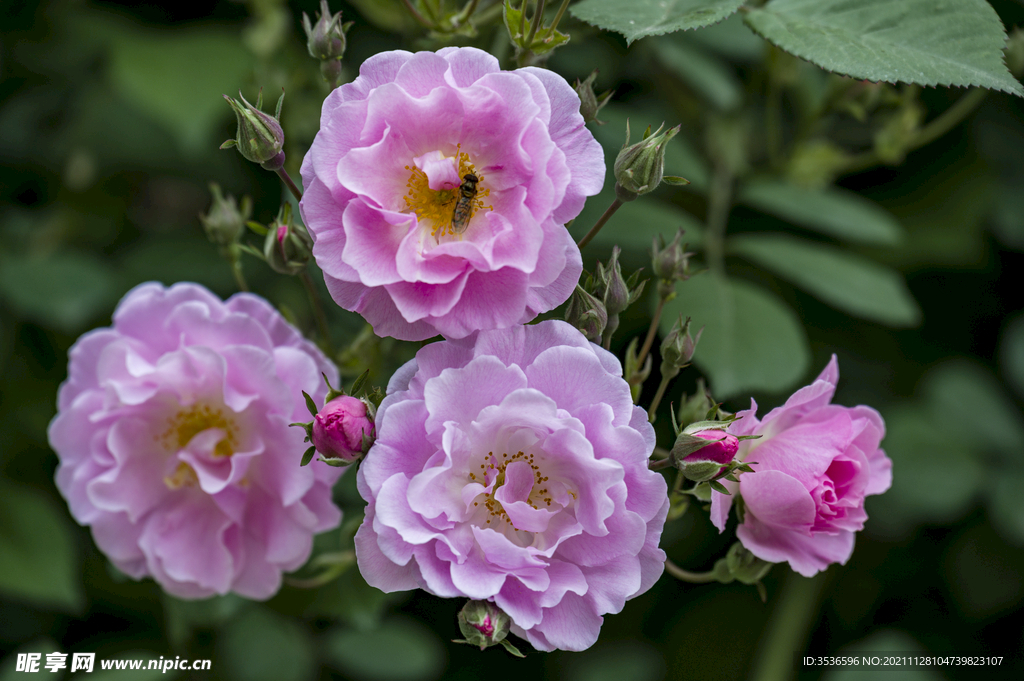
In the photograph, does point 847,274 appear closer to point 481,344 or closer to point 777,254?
point 777,254

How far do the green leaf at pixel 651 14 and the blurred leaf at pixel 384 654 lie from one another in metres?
1.55

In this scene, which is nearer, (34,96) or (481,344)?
(481,344)

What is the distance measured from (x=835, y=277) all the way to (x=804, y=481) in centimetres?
85

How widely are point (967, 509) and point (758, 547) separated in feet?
4.67

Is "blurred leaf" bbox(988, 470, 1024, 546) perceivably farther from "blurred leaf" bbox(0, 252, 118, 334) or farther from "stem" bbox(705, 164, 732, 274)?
"blurred leaf" bbox(0, 252, 118, 334)

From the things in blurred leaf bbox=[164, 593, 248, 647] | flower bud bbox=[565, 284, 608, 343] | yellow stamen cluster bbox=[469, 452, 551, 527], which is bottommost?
blurred leaf bbox=[164, 593, 248, 647]

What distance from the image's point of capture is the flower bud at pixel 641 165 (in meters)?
0.92

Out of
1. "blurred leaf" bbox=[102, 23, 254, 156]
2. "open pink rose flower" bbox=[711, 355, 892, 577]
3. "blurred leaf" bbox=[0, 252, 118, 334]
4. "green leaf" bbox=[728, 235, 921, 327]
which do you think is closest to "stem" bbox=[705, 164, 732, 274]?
"green leaf" bbox=[728, 235, 921, 327]

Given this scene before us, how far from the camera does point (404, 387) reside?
0.89 m

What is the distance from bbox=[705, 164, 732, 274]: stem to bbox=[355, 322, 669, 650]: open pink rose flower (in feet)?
2.78

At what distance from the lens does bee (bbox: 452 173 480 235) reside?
970mm

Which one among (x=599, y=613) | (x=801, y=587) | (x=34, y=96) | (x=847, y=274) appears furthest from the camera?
(x=34, y=96)

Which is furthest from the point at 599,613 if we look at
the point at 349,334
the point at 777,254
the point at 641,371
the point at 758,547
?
the point at 777,254

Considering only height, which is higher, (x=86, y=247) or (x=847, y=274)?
(x=847, y=274)
